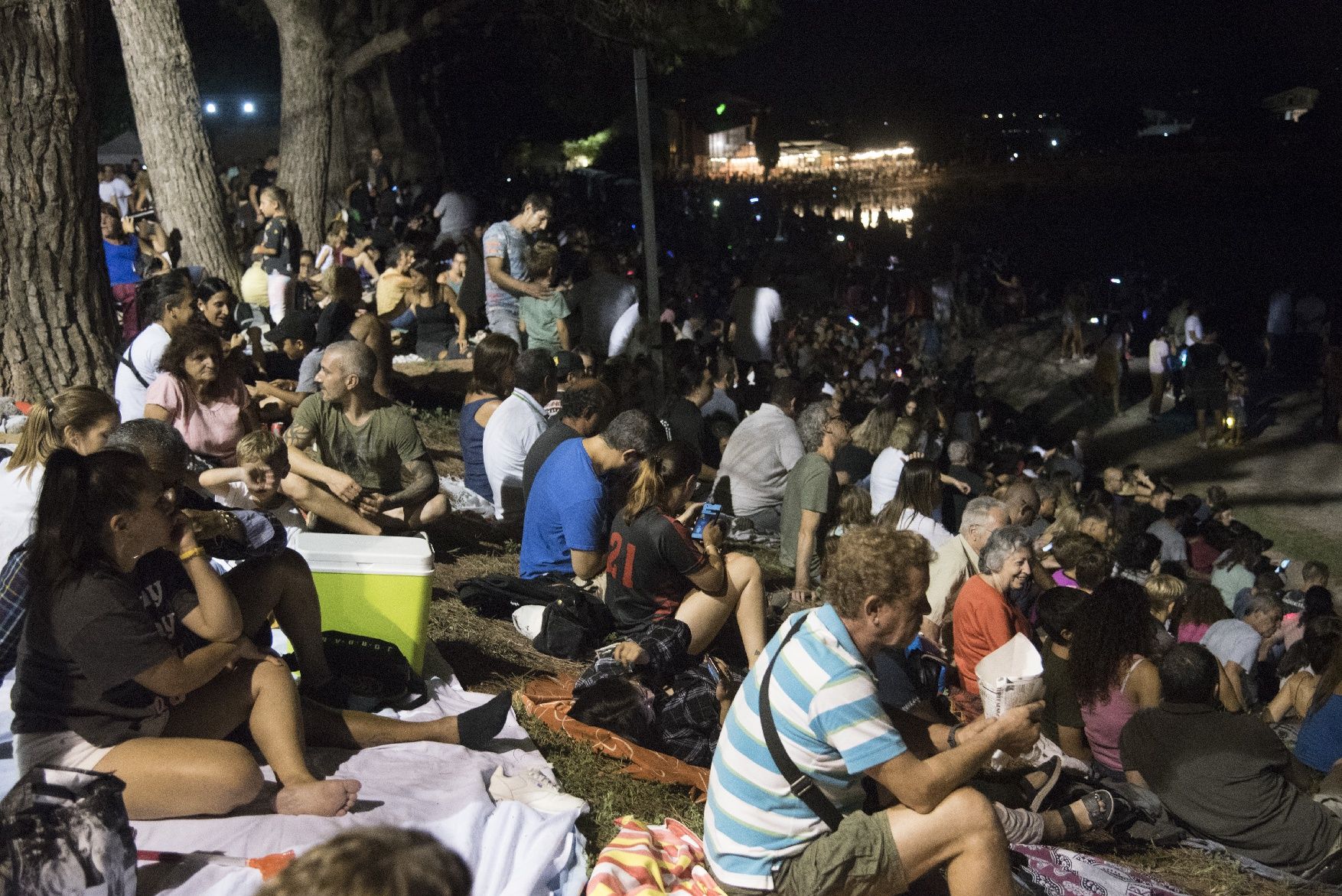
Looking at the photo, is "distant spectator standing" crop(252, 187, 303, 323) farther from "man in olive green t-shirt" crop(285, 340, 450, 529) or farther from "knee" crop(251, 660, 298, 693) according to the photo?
"knee" crop(251, 660, 298, 693)

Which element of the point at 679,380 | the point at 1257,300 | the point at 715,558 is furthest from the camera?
the point at 1257,300

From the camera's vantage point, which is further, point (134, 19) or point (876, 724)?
point (134, 19)

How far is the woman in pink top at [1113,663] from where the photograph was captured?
577cm

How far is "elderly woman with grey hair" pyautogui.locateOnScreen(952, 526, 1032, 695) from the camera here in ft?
20.0

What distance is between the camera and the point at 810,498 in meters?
7.99

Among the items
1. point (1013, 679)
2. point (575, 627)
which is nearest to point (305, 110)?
point (575, 627)

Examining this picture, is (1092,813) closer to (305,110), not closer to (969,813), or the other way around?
(969,813)

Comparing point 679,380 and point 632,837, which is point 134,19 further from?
point 632,837

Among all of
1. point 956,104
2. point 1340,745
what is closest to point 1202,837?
point 1340,745

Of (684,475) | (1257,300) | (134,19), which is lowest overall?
(1257,300)

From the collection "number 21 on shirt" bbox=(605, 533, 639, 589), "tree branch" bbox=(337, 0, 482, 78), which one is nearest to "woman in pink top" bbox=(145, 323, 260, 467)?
"number 21 on shirt" bbox=(605, 533, 639, 589)

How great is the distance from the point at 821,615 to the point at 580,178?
78.2 ft

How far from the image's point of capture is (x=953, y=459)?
10.8 metres

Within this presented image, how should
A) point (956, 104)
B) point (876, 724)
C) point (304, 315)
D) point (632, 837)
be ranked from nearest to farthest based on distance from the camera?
point (876, 724) < point (632, 837) < point (304, 315) < point (956, 104)
